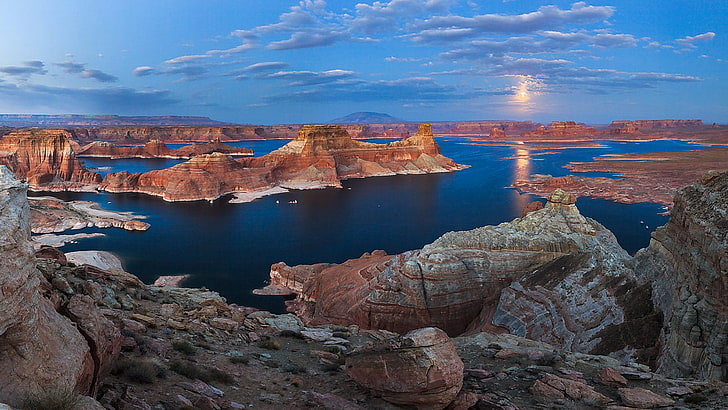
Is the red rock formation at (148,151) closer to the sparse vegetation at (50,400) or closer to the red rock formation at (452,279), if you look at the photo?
the red rock formation at (452,279)

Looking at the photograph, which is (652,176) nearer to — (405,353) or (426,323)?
(426,323)

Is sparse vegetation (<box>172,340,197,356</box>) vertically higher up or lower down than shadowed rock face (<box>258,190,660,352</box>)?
higher up

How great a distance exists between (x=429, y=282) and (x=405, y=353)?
568 inches

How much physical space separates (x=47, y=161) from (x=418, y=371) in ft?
301

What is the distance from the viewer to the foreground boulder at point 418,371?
317 inches

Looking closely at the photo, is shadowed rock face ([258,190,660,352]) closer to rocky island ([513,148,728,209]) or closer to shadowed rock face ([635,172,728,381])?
shadowed rock face ([635,172,728,381])

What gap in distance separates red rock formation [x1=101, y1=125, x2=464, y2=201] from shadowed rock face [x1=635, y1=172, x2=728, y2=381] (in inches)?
2532

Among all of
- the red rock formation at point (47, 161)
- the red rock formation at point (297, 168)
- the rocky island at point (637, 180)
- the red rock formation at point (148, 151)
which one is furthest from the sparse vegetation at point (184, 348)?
the red rock formation at point (148, 151)

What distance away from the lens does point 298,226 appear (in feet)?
176

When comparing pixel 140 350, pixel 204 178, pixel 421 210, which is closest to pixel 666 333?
pixel 140 350

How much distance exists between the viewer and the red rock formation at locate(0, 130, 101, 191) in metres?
79.6

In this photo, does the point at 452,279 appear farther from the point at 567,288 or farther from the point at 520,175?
the point at 520,175

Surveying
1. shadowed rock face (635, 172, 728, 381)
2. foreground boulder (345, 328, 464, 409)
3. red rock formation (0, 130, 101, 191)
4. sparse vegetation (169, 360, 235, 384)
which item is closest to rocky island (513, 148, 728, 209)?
shadowed rock face (635, 172, 728, 381)

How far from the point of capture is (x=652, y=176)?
94375 millimetres
